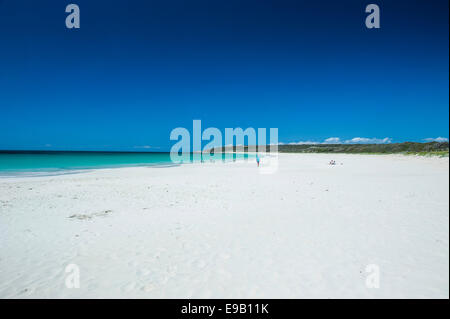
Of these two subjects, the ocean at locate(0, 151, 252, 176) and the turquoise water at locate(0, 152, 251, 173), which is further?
the turquoise water at locate(0, 152, 251, 173)

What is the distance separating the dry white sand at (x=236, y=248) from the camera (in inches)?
150

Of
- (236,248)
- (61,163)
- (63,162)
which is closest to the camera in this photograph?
(236,248)

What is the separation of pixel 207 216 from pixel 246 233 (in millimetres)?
2128

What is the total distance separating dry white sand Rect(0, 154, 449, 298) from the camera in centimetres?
381

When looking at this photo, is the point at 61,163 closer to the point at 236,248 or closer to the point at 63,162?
the point at 63,162

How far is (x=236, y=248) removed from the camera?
5.20m

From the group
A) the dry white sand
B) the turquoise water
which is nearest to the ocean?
the turquoise water

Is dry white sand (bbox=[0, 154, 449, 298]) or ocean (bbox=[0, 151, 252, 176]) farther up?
ocean (bbox=[0, 151, 252, 176])

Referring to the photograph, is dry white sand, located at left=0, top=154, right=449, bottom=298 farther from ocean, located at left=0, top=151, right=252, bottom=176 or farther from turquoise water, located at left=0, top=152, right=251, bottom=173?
turquoise water, located at left=0, top=152, right=251, bottom=173

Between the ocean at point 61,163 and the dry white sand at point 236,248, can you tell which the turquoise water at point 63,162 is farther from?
the dry white sand at point 236,248

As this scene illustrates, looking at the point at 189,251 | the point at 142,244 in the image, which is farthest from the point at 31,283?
the point at 189,251

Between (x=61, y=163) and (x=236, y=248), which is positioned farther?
(x=61, y=163)

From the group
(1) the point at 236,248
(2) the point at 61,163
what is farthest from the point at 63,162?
(1) the point at 236,248

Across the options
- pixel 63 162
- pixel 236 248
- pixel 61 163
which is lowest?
pixel 236 248
